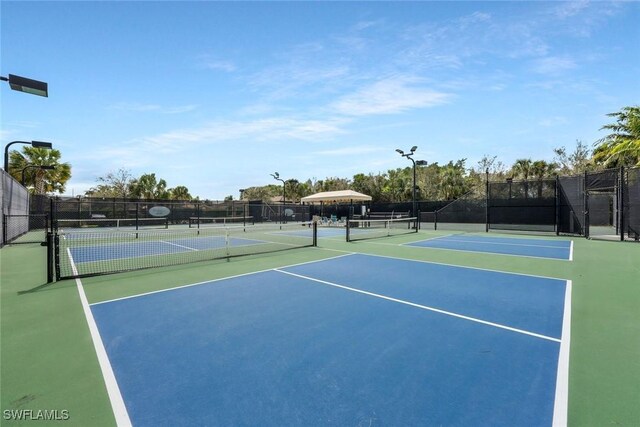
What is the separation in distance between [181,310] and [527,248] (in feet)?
43.2

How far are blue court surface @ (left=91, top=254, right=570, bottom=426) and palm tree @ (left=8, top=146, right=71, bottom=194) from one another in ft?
90.7

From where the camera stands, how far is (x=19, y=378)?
321cm

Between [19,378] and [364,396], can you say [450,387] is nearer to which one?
[364,396]

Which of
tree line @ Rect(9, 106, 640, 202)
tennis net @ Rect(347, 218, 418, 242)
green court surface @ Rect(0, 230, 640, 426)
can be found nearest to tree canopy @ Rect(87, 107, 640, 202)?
tree line @ Rect(9, 106, 640, 202)

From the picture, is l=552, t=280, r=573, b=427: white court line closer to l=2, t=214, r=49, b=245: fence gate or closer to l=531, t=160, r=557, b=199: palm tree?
l=2, t=214, r=49, b=245: fence gate

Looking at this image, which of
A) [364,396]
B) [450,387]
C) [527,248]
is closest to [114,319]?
[364,396]

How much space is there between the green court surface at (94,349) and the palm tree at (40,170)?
22.5m

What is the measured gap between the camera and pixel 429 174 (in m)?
46.8

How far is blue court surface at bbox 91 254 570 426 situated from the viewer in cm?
268

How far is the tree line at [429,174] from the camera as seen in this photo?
2389 cm

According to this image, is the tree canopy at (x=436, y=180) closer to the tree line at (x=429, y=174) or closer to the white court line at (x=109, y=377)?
the tree line at (x=429, y=174)

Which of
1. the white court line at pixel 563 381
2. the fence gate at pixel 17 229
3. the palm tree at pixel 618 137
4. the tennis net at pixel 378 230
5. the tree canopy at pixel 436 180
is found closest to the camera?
the white court line at pixel 563 381

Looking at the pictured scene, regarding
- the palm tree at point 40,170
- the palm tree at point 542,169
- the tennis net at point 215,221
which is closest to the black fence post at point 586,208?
the tennis net at point 215,221

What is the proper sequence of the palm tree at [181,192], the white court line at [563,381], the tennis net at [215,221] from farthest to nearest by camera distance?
the palm tree at [181,192], the tennis net at [215,221], the white court line at [563,381]
